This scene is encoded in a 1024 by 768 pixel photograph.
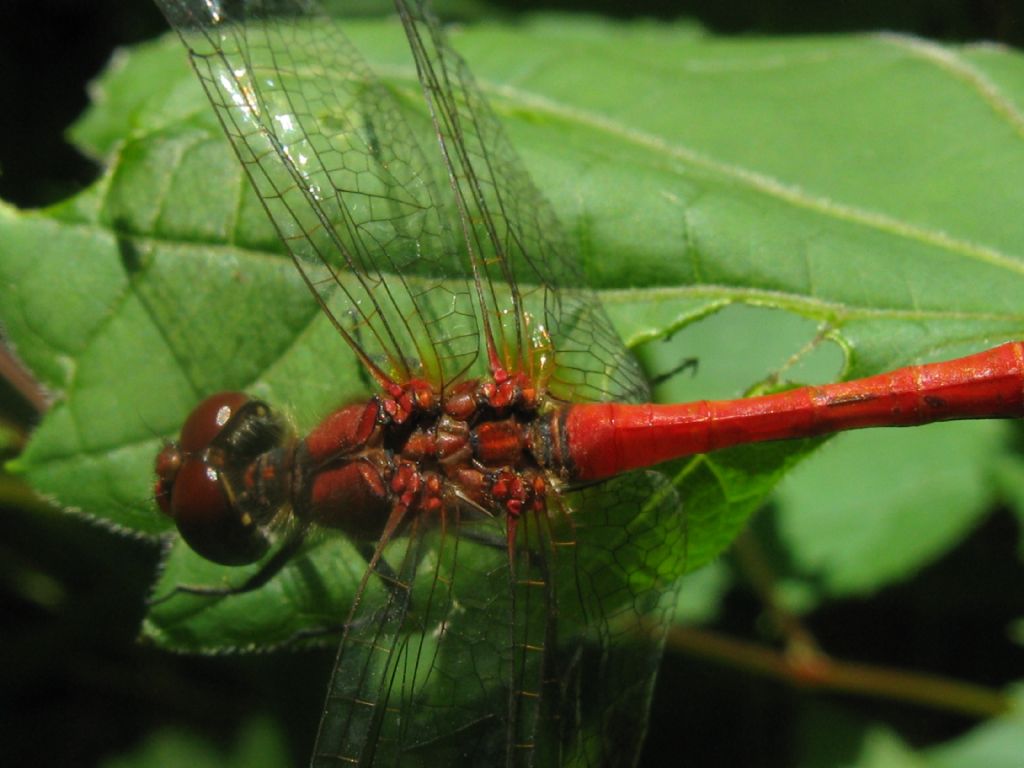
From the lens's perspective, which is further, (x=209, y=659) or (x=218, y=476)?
(x=209, y=659)

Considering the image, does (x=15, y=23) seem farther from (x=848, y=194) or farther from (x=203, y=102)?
(x=848, y=194)

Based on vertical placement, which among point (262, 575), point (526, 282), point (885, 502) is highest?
point (885, 502)

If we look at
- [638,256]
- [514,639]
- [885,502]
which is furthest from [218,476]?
[885,502]

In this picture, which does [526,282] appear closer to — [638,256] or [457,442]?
→ [638,256]

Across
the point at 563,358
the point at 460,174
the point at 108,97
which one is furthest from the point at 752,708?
the point at 108,97

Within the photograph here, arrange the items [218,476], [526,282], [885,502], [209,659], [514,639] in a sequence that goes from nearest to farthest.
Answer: [514,639]
[218,476]
[526,282]
[885,502]
[209,659]

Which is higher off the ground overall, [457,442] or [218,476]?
[457,442]

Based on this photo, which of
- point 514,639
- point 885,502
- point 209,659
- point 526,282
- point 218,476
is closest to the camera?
point 514,639
